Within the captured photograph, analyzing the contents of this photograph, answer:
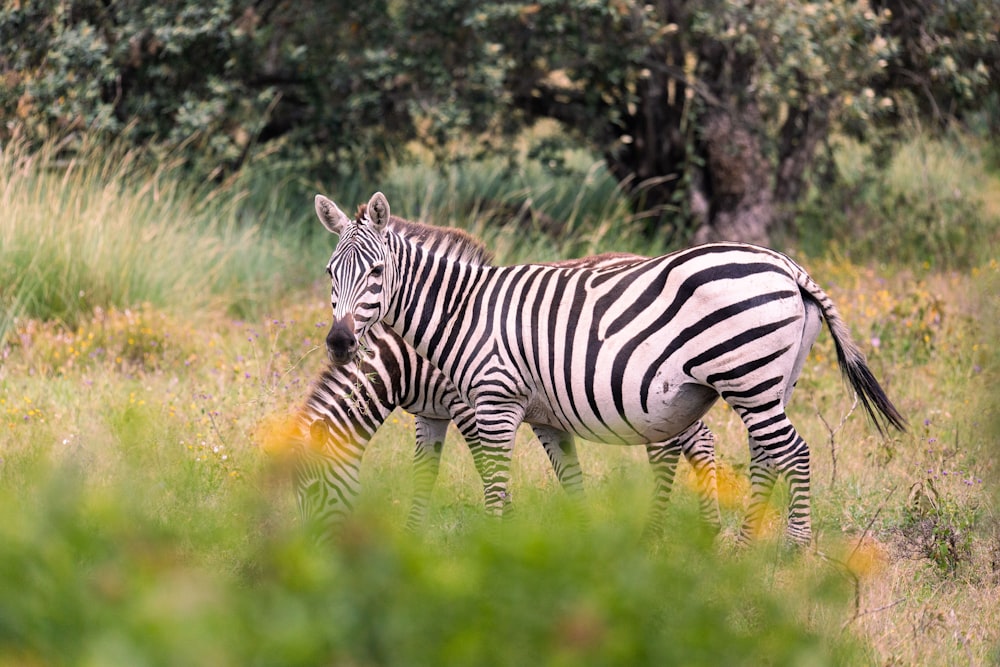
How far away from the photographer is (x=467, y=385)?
5.10m

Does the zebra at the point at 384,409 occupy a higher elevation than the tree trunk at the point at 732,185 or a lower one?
higher

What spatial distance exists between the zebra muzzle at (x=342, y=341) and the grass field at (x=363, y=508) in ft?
2.37

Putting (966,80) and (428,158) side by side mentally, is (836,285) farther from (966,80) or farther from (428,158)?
(428,158)

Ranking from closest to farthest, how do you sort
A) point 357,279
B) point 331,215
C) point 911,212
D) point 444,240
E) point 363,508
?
point 363,508, point 357,279, point 331,215, point 444,240, point 911,212

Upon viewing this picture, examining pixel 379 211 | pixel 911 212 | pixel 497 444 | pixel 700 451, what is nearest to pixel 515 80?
pixel 911 212

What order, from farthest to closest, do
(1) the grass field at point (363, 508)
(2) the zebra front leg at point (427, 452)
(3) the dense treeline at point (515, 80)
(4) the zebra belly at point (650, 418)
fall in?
(3) the dense treeline at point (515, 80) → (2) the zebra front leg at point (427, 452) → (4) the zebra belly at point (650, 418) → (1) the grass field at point (363, 508)

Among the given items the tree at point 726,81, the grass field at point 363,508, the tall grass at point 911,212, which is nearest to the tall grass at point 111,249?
the grass field at point 363,508

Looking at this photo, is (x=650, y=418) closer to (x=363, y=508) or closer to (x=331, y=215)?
(x=331, y=215)

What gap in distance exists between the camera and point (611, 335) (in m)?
4.86

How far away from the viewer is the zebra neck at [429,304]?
Answer: 5.21 metres

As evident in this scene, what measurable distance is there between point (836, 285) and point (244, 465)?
6330 mm

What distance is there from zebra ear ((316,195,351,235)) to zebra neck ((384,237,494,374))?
277 mm

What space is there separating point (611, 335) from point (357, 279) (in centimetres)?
110

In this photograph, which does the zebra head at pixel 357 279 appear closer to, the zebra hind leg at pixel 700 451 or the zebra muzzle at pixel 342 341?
the zebra muzzle at pixel 342 341
